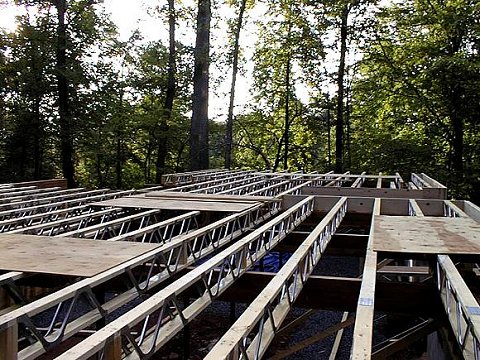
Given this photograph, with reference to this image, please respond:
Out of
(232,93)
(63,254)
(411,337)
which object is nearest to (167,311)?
(63,254)

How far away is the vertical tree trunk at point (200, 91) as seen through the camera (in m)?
15.2

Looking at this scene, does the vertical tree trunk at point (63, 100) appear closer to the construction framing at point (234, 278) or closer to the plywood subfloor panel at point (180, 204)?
the construction framing at point (234, 278)

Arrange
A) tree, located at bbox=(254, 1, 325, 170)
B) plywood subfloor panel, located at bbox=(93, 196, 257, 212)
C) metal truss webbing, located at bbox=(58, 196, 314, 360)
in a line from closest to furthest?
metal truss webbing, located at bbox=(58, 196, 314, 360) → plywood subfloor panel, located at bbox=(93, 196, 257, 212) → tree, located at bbox=(254, 1, 325, 170)

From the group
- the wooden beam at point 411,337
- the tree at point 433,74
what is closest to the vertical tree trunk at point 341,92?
the tree at point 433,74

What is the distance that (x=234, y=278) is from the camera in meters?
3.94

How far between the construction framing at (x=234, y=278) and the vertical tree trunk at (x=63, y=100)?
765 cm

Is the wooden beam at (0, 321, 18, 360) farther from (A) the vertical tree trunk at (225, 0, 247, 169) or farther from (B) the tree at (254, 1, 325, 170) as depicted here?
(B) the tree at (254, 1, 325, 170)

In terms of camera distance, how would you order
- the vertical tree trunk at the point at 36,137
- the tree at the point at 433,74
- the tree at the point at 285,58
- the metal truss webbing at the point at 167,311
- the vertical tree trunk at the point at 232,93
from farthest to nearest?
the vertical tree trunk at the point at 232,93 → the tree at the point at 285,58 → the vertical tree trunk at the point at 36,137 → the tree at the point at 433,74 → the metal truss webbing at the point at 167,311

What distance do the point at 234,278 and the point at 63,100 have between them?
13.3m

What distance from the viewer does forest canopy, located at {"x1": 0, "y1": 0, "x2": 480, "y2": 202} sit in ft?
45.5

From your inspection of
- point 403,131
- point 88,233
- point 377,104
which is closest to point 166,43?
point 377,104

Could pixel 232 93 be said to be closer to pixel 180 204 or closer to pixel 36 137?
pixel 36 137

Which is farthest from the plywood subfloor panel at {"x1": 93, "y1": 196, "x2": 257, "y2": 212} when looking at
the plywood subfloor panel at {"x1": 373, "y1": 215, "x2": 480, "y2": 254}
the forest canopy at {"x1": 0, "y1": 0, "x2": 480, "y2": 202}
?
the forest canopy at {"x1": 0, "y1": 0, "x2": 480, "y2": 202}

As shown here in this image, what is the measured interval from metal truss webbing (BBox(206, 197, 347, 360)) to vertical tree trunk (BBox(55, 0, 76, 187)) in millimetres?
12189
